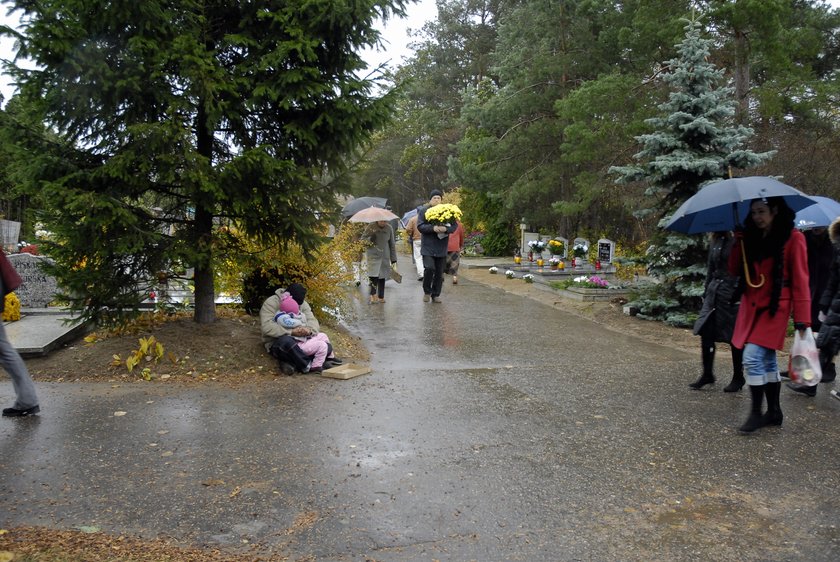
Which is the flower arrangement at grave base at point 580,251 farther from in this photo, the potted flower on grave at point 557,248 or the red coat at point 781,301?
the red coat at point 781,301

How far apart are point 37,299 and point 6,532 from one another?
8.21 m

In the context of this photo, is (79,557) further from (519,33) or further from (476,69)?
(476,69)

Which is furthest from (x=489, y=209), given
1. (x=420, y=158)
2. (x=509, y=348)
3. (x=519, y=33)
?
(x=509, y=348)

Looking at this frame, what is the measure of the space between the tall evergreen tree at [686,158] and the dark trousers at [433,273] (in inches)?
152

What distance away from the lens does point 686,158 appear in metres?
11.1

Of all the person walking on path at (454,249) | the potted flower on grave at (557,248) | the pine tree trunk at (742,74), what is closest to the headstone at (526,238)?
the potted flower on grave at (557,248)

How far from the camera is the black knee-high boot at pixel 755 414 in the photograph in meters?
5.76

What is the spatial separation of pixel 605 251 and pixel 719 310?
11.5 m

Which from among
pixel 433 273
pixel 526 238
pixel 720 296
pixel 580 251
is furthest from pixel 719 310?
pixel 526 238

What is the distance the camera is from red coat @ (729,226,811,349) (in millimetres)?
5570

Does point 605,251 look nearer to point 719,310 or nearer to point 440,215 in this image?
point 440,215

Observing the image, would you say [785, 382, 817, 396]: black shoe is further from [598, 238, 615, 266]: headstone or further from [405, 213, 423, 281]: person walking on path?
[405, 213, 423, 281]: person walking on path

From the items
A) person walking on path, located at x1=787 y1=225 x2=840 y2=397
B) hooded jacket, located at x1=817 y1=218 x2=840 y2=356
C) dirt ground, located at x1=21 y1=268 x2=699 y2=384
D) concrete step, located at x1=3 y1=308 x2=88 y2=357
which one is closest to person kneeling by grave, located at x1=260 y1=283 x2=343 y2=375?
dirt ground, located at x1=21 y1=268 x2=699 y2=384

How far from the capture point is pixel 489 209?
96.7 feet
